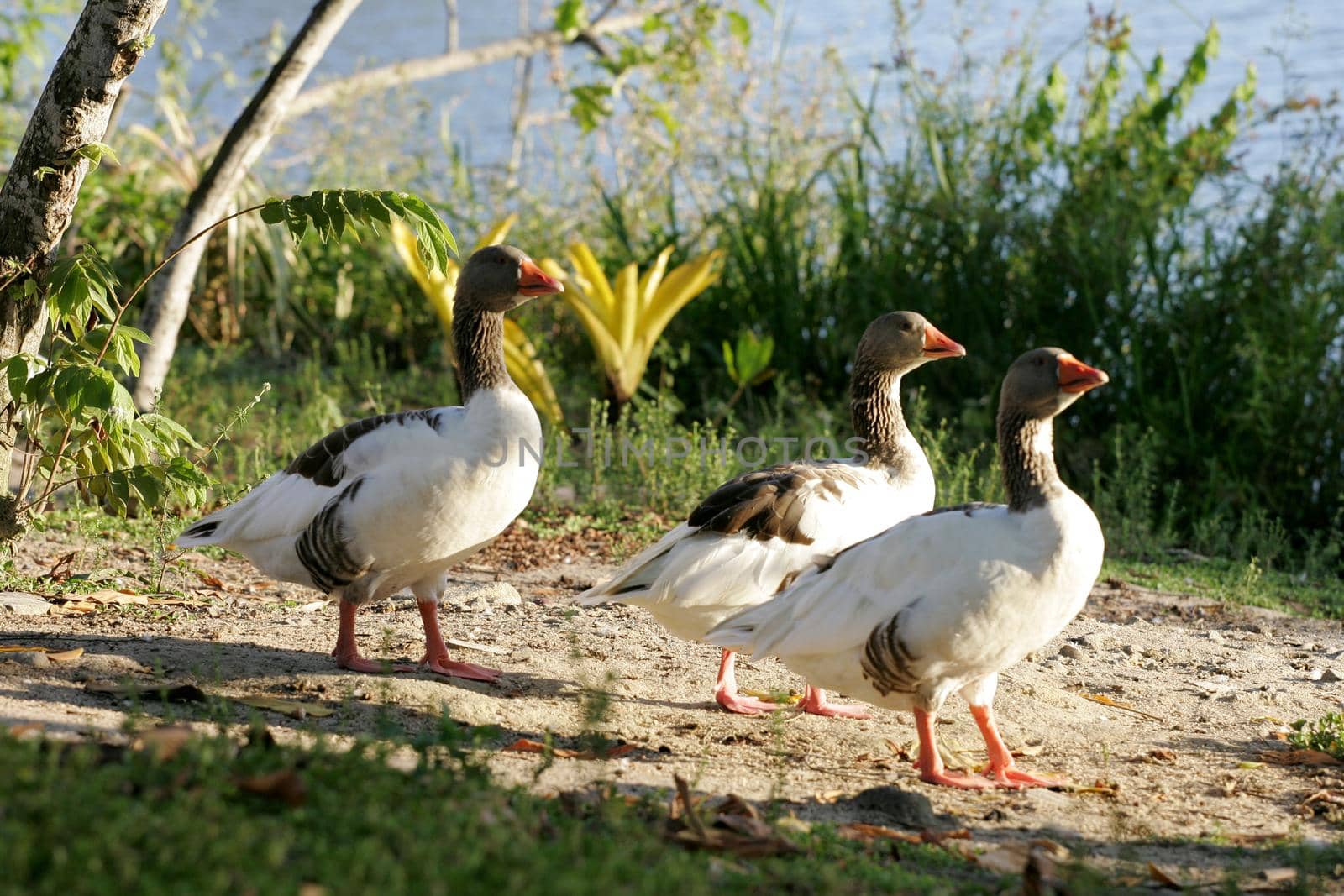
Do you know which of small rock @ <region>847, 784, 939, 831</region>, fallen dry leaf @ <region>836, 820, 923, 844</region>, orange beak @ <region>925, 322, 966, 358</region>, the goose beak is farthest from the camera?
orange beak @ <region>925, 322, 966, 358</region>

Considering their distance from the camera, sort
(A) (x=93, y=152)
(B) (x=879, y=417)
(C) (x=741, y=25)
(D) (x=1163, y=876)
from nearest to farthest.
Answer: (D) (x=1163, y=876) < (A) (x=93, y=152) < (B) (x=879, y=417) < (C) (x=741, y=25)

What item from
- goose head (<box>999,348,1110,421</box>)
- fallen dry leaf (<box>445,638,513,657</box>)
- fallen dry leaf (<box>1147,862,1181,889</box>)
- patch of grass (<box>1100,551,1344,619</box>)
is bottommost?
fallen dry leaf (<box>445,638,513,657</box>)

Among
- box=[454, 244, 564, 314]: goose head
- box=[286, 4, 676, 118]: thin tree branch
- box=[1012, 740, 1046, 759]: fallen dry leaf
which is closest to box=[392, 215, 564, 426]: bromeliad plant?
box=[286, 4, 676, 118]: thin tree branch

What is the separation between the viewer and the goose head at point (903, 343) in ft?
19.4

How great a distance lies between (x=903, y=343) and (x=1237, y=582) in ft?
9.56

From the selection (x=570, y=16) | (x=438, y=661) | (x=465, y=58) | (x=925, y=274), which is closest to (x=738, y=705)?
(x=438, y=661)

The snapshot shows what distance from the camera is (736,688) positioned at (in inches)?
212

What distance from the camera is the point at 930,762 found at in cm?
435

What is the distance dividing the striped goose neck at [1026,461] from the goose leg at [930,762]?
2.46ft

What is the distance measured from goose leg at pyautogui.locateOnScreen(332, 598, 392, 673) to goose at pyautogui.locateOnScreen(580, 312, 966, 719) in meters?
0.84

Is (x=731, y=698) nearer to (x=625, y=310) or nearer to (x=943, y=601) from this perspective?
(x=943, y=601)

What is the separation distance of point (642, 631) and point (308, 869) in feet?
11.5

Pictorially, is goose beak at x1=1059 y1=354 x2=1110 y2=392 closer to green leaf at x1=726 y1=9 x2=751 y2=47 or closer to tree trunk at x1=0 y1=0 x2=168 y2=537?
tree trunk at x1=0 y1=0 x2=168 y2=537

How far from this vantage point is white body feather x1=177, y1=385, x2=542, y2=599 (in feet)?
15.9
